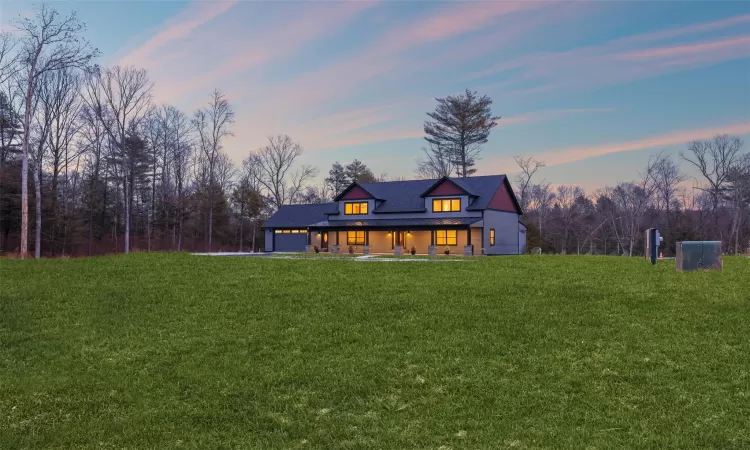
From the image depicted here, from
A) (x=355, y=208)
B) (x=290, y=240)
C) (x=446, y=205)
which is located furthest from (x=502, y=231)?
(x=290, y=240)

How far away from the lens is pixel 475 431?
4934 millimetres

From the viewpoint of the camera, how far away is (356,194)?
37.2 meters

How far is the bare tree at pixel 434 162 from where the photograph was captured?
49844 mm

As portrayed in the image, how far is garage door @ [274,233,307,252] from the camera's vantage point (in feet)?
132

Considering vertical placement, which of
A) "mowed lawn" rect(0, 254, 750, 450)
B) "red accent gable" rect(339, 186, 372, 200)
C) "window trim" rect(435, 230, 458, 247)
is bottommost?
"mowed lawn" rect(0, 254, 750, 450)

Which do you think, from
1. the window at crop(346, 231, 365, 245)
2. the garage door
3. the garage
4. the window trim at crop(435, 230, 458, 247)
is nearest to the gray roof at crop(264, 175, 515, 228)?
the garage

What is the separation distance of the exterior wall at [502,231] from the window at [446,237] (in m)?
2.17

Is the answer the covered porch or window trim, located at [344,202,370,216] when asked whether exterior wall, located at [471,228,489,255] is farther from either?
window trim, located at [344,202,370,216]

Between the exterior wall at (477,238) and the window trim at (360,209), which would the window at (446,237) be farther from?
the window trim at (360,209)

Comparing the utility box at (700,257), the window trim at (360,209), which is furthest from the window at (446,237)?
the utility box at (700,257)

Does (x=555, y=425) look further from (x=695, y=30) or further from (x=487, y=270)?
(x=695, y=30)

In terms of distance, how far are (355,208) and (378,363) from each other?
30.3 metres

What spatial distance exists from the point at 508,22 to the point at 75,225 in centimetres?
3426

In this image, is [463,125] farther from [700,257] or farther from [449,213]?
[700,257]
